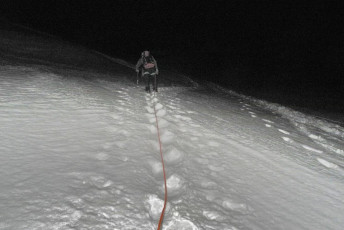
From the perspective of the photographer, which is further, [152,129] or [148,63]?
[148,63]

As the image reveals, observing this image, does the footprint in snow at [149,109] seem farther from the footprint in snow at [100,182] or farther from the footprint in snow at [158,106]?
the footprint in snow at [100,182]

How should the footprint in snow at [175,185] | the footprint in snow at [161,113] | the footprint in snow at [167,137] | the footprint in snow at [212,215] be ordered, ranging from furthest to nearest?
1. the footprint in snow at [161,113]
2. the footprint in snow at [167,137]
3. the footprint in snow at [175,185]
4. the footprint in snow at [212,215]

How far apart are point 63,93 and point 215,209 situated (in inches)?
175

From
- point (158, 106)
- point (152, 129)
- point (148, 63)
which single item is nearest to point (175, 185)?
point (152, 129)

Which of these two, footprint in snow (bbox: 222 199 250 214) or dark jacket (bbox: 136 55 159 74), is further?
dark jacket (bbox: 136 55 159 74)

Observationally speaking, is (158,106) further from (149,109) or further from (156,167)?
(156,167)

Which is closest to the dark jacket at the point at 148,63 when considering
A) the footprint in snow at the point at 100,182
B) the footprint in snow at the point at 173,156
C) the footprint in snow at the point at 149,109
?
the footprint in snow at the point at 149,109

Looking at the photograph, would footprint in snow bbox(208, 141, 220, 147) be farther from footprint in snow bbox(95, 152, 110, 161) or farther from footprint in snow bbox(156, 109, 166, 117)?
footprint in snow bbox(95, 152, 110, 161)

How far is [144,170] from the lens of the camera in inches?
109

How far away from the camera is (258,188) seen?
9.21 ft

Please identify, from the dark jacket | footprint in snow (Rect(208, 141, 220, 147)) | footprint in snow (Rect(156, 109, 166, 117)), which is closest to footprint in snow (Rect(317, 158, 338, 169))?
footprint in snow (Rect(208, 141, 220, 147))

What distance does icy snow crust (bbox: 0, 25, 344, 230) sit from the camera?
2.01 metres

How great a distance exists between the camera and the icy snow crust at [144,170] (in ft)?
6.59

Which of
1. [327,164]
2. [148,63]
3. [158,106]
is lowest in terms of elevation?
[327,164]
